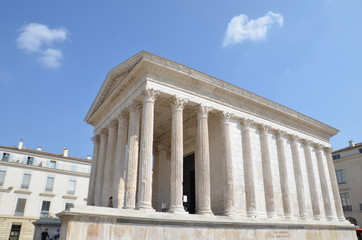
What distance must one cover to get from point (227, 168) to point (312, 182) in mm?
9317

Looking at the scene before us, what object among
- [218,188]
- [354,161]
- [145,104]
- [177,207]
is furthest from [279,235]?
[354,161]

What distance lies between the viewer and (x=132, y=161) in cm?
→ 1454

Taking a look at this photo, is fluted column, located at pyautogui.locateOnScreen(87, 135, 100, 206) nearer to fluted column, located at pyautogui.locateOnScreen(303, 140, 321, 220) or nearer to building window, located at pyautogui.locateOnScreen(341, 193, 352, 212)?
fluted column, located at pyautogui.locateOnScreen(303, 140, 321, 220)

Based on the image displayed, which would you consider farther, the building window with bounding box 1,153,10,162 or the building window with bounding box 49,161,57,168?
the building window with bounding box 49,161,57,168

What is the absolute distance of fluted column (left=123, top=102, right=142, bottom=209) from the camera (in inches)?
533

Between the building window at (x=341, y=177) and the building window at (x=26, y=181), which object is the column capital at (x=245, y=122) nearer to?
the building window at (x=341, y=177)

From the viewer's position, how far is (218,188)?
17.0m

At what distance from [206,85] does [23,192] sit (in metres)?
26.4

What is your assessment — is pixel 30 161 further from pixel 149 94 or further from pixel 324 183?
pixel 324 183

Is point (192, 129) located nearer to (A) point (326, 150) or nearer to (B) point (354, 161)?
(A) point (326, 150)

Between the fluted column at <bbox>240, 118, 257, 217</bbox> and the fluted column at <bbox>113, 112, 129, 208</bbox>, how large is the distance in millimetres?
7256

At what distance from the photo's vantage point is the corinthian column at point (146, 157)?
12.9 metres

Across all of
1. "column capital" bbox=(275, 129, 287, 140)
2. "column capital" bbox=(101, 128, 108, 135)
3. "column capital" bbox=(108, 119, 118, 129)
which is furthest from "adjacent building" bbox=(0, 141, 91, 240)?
"column capital" bbox=(275, 129, 287, 140)

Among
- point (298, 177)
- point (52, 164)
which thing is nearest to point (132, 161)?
point (298, 177)
